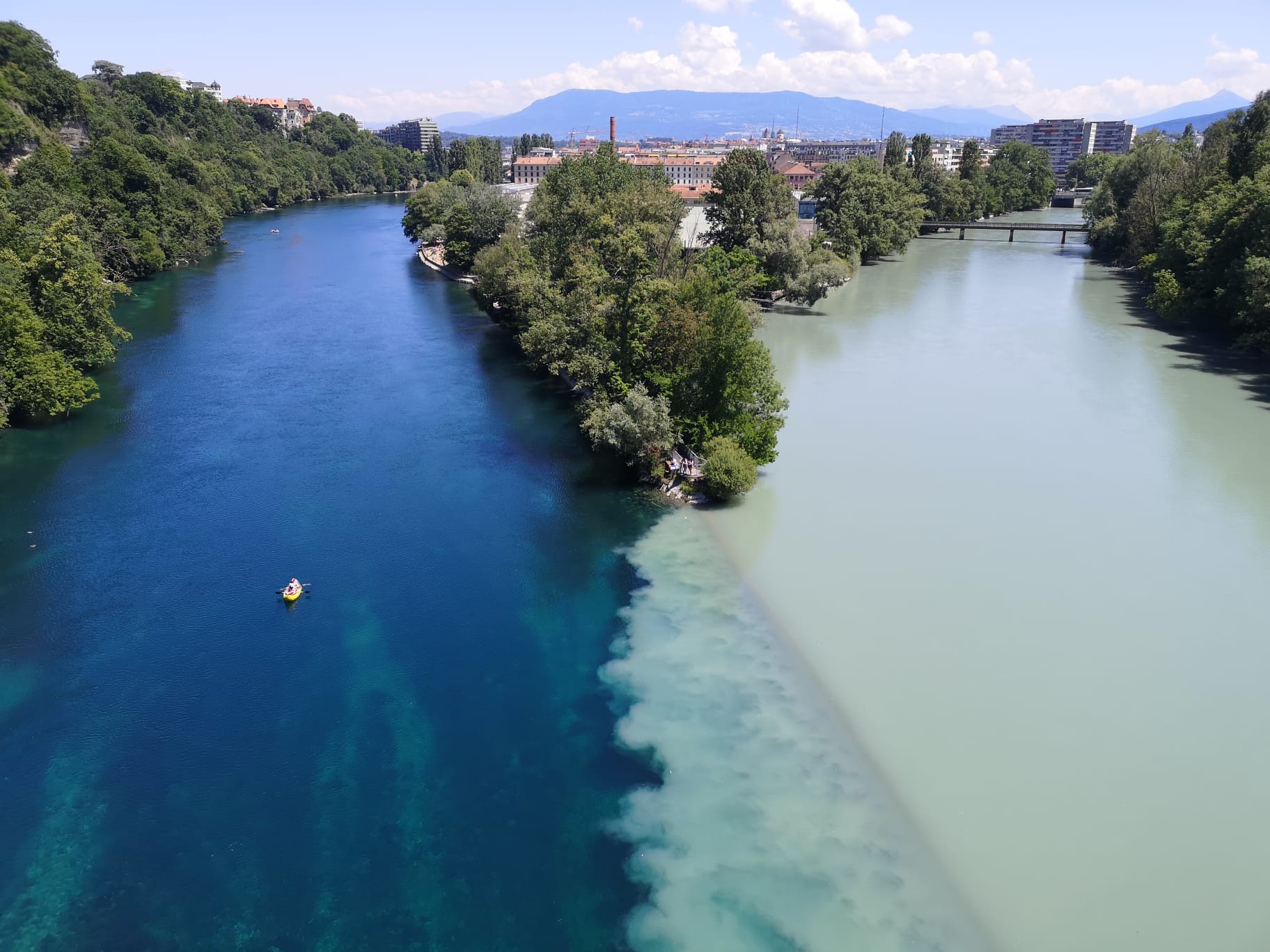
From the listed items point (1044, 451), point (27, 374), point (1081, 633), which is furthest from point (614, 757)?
point (27, 374)

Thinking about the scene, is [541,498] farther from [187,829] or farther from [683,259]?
[683,259]

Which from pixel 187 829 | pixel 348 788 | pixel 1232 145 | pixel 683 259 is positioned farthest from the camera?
pixel 1232 145

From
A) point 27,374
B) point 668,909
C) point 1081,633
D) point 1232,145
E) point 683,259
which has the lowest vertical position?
point 668,909

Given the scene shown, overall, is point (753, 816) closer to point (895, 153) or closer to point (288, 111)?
point (895, 153)

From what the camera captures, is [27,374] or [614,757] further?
[27,374]

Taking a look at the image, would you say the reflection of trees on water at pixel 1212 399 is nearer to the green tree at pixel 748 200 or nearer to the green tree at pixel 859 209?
the green tree at pixel 859 209

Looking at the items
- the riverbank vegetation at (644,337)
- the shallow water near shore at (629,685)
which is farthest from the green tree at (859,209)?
the shallow water near shore at (629,685)

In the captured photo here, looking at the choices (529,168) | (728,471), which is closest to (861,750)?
(728,471)

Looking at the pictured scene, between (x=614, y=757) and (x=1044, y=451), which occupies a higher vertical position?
(x=1044, y=451)
